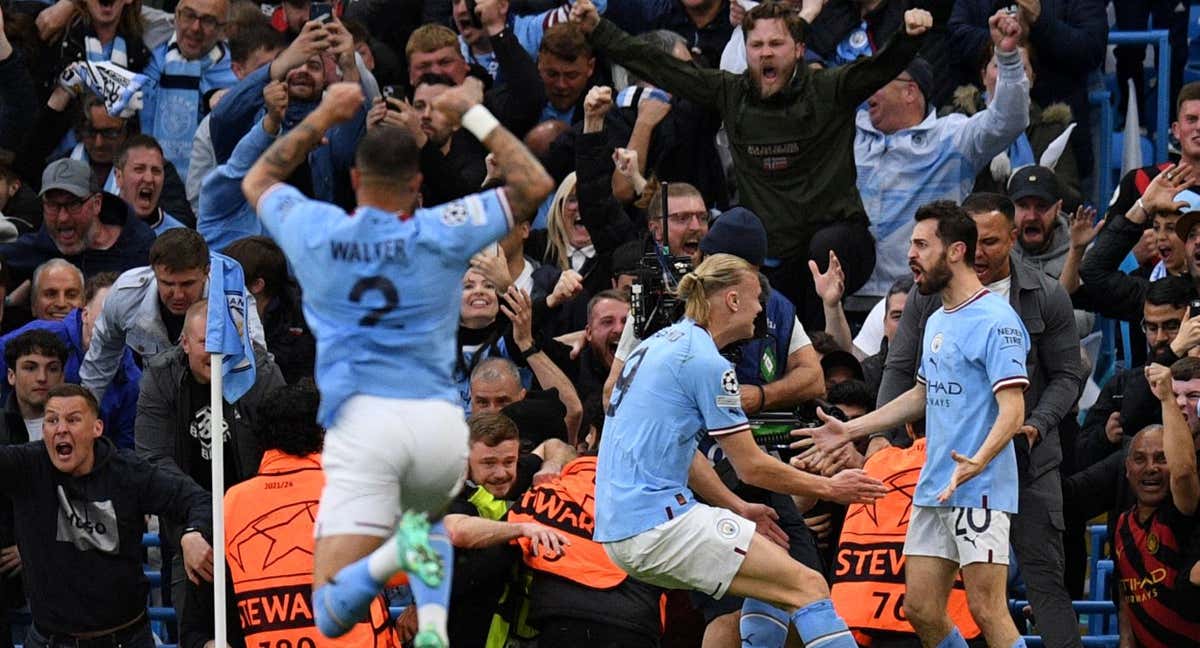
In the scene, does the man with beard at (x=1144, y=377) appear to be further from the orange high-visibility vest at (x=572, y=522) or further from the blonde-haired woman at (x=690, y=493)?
the orange high-visibility vest at (x=572, y=522)

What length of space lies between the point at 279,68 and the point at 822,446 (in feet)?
13.8

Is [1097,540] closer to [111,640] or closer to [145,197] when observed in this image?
[111,640]

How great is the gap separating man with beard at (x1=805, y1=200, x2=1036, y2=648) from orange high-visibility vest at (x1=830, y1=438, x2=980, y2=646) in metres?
0.47

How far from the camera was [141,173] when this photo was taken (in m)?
13.8

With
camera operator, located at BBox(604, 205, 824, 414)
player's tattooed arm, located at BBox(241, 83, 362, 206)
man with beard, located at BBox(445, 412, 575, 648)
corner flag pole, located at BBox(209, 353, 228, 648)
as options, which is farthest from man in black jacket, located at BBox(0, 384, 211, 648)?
player's tattooed arm, located at BBox(241, 83, 362, 206)

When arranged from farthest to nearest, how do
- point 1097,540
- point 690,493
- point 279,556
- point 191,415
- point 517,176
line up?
point 1097,540, point 191,415, point 279,556, point 690,493, point 517,176

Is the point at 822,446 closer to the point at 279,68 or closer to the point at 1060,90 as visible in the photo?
the point at 279,68

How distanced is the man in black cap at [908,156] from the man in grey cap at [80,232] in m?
4.58

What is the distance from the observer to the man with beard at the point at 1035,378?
11.0 meters

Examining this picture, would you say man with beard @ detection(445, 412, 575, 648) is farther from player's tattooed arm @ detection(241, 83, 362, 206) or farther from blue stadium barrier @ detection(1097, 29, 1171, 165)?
blue stadium barrier @ detection(1097, 29, 1171, 165)

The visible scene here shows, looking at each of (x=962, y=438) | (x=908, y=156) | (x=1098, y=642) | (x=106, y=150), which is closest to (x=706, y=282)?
(x=962, y=438)

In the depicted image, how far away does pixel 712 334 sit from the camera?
9961 millimetres

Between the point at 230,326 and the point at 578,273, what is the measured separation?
3.03 meters

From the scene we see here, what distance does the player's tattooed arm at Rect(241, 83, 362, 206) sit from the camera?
8.30 m
